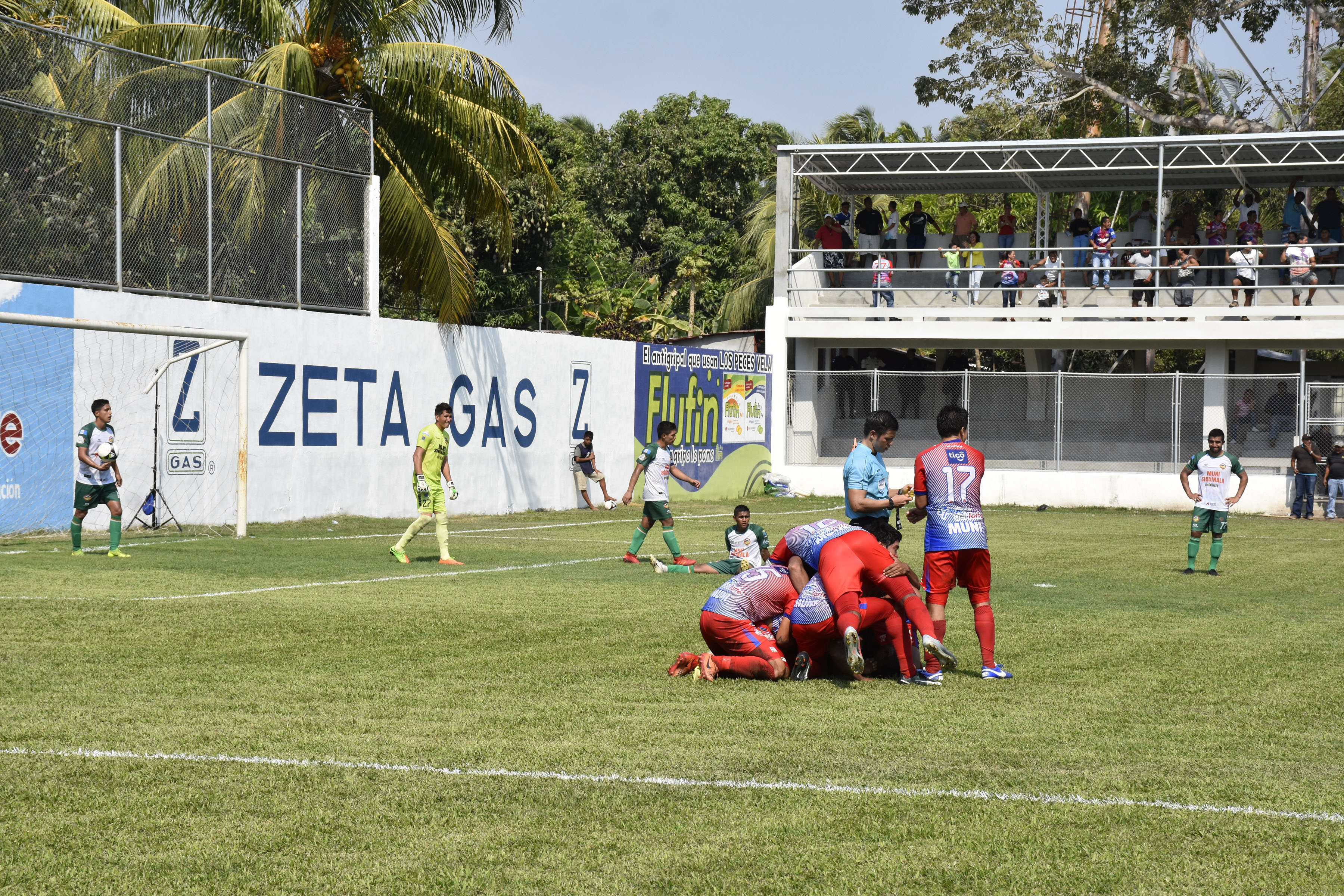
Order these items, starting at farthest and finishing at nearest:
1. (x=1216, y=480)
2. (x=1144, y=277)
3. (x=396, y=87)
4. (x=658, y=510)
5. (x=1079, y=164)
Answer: (x=1079, y=164)
(x=1144, y=277)
(x=396, y=87)
(x=658, y=510)
(x=1216, y=480)

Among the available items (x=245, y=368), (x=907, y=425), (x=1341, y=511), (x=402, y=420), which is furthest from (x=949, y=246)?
(x=245, y=368)

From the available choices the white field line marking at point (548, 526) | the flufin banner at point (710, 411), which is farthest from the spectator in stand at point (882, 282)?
the white field line marking at point (548, 526)

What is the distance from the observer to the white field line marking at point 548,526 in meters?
18.9

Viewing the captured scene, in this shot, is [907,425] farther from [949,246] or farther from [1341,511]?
[1341,511]

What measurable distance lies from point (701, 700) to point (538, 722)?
1.10m

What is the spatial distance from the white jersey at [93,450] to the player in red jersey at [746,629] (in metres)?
8.94

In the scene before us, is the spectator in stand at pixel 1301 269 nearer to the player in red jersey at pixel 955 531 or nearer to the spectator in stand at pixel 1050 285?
the spectator in stand at pixel 1050 285

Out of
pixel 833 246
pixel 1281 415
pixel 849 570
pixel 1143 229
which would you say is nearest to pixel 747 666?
pixel 849 570

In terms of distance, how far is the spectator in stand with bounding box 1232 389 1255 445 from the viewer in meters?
30.4

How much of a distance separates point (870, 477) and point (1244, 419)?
2247cm

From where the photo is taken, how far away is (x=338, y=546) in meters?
17.5

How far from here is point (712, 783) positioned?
19.4 ft

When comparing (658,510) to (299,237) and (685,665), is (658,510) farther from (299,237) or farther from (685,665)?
(299,237)

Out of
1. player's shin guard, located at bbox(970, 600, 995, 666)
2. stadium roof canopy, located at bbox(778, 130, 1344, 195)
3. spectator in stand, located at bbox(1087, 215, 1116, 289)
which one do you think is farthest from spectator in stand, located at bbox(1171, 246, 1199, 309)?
player's shin guard, located at bbox(970, 600, 995, 666)
